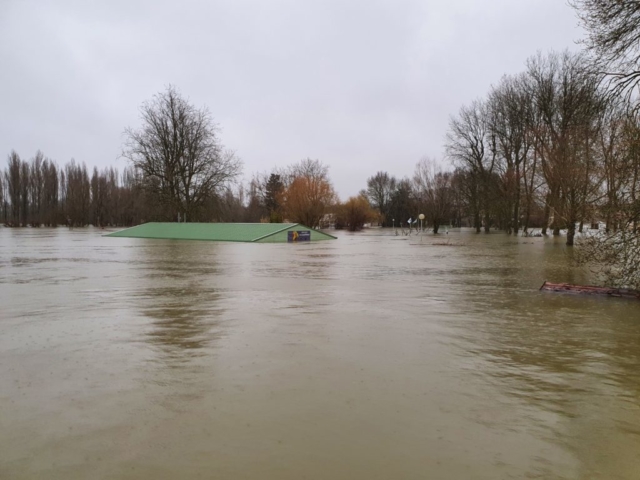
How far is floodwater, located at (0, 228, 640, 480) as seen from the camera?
355 centimetres

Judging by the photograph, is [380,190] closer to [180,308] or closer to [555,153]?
[555,153]

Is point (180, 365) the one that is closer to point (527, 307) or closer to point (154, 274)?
point (527, 307)

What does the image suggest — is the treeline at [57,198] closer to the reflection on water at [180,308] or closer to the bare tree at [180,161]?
the bare tree at [180,161]

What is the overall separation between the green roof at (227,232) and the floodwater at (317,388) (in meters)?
26.9

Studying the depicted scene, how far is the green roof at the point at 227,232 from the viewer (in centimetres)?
3757

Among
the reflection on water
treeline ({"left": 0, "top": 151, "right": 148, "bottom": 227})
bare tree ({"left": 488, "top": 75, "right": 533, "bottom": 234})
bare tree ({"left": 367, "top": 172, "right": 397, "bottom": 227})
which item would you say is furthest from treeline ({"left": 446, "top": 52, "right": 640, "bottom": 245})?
treeline ({"left": 0, "top": 151, "right": 148, "bottom": 227})

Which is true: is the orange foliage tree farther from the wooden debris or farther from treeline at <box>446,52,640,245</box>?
the wooden debris

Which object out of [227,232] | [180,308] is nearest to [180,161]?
[227,232]

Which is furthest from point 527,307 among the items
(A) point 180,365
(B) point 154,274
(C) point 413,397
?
(B) point 154,274

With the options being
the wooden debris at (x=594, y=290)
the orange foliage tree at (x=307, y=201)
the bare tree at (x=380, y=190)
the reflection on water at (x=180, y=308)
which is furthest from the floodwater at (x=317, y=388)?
the bare tree at (x=380, y=190)

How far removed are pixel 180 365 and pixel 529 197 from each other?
3627cm

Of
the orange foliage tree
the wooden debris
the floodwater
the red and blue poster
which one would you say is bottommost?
the floodwater

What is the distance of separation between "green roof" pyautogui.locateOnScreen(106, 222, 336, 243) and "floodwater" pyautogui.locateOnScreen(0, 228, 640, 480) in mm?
26871

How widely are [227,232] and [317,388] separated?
35.5 metres
